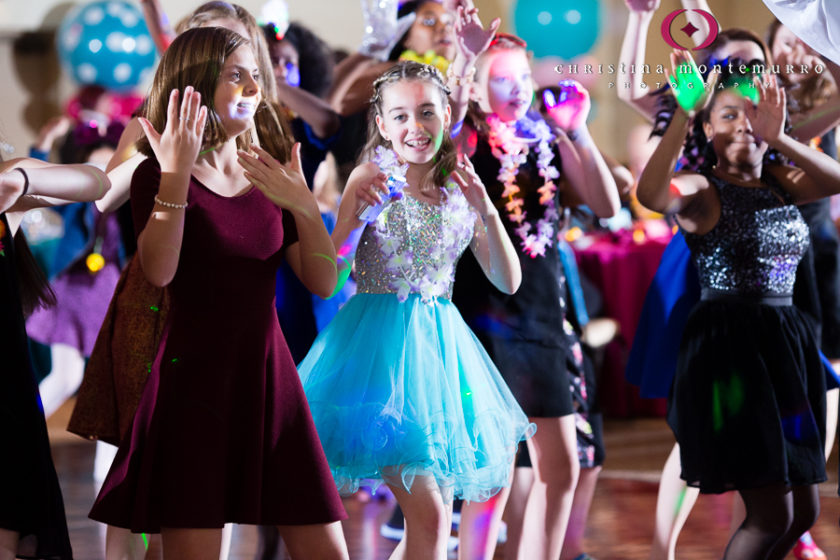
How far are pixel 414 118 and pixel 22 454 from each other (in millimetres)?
1074

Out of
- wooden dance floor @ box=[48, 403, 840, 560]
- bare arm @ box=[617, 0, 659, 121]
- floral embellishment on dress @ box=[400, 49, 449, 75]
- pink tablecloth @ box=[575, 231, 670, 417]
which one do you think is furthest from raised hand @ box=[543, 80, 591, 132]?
pink tablecloth @ box=[575, 231, 670, 417]

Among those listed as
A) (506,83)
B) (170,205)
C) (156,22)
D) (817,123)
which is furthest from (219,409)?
(817,123)

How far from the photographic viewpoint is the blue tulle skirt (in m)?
2.23

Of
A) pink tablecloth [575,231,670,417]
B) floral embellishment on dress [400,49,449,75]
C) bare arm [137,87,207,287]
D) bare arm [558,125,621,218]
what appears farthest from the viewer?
pink tablecloth [575,231,670,417]

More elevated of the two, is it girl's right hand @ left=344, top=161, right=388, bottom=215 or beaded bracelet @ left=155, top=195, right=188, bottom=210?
girl's right hand @ left=344, top=161, right=388, bottom=215

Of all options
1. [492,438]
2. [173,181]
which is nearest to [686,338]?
[492,438]

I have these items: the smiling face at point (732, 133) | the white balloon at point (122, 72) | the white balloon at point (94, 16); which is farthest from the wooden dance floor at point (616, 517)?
the white balloon at point (94, 16)

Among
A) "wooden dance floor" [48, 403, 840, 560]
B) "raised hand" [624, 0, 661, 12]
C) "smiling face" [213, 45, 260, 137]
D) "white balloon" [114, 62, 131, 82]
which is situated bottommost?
"wooden dance floor" [48, 403, 840, 560]

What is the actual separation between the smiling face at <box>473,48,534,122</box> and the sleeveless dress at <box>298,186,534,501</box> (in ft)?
1.43

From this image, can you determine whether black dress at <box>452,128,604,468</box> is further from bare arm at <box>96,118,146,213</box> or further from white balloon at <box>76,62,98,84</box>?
white balloon at <box>76,62,98,84</box>

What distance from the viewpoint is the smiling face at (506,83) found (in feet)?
9.25

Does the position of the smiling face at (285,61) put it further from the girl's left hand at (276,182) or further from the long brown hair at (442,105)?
the girl's left hand at (276,182)

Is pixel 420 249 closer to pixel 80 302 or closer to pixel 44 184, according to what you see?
pixel 44 184

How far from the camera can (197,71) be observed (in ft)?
6.65
